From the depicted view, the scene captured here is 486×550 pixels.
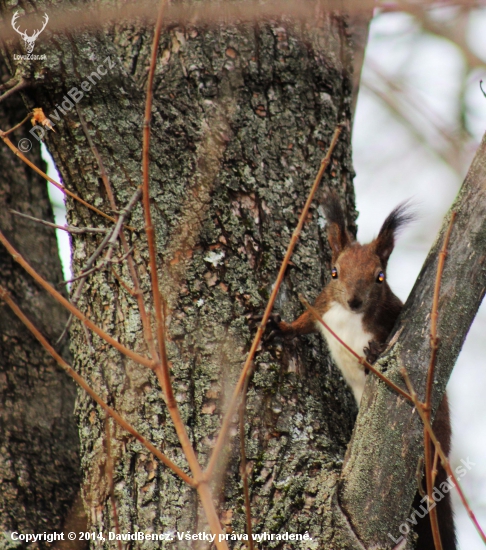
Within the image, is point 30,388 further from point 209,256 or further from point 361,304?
point 361,304

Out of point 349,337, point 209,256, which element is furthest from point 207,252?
point 349,337

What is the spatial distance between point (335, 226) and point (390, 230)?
362 millimetres

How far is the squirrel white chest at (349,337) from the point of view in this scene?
255 cm

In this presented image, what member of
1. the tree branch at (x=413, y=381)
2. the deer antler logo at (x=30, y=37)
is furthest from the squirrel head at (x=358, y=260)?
the deer antler logo at (x=30, y=37)

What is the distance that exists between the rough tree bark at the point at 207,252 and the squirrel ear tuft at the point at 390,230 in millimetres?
419

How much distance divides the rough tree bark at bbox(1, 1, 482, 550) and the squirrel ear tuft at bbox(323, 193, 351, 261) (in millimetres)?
69

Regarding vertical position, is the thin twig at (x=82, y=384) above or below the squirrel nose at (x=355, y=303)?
below

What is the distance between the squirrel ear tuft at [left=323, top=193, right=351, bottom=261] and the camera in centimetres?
255

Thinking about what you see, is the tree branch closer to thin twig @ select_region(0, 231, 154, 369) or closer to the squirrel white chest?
the squirrel white chest

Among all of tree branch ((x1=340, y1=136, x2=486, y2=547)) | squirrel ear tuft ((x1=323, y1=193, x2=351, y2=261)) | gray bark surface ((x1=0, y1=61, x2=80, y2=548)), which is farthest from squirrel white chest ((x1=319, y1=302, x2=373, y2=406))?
gray bark surface ((x1=0, y1=61, x2=80, y2=548))

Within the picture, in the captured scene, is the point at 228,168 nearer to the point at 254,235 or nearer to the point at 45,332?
the point at 254,235

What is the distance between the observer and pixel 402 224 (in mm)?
2855

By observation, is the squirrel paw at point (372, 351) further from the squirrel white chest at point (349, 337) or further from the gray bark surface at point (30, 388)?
the gray bark surface at point (30, 388)

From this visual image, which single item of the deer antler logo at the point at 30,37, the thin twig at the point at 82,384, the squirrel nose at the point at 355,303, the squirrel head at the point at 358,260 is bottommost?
the thin twig at the point at 82,384
